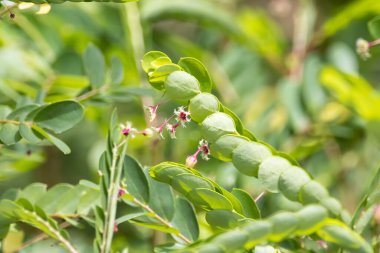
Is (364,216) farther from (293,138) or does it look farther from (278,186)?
(293,138)

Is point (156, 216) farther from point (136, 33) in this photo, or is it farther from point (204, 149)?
point (136, 33)

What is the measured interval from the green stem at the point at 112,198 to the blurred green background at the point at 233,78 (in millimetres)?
379

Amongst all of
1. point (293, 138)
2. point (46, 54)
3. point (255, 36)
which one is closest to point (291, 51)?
point (255, 36)

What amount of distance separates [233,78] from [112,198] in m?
0.97

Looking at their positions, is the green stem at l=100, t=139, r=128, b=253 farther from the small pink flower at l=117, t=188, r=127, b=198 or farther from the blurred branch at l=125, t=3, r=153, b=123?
the blurred branch at l=125, t=3, r=153, b=123

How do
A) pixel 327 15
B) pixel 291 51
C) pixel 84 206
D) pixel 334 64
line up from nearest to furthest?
pixel 84 206
pixel 334 64
pixel 291 51
pixel 327 15

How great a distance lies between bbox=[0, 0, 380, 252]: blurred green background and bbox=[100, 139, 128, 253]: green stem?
38 centimetres

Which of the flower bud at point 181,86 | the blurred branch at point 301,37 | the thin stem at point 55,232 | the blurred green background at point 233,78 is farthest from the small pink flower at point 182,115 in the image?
the blurred branch at point 301,37

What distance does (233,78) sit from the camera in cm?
146

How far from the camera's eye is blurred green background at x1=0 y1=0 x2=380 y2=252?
1.08 meters

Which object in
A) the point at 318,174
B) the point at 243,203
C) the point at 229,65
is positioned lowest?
the point at 318,174

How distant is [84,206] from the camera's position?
2.07 ft

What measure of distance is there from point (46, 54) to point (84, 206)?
1.96 ft

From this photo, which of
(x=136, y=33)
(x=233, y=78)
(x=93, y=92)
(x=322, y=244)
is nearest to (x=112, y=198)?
(x=322, y=244)
